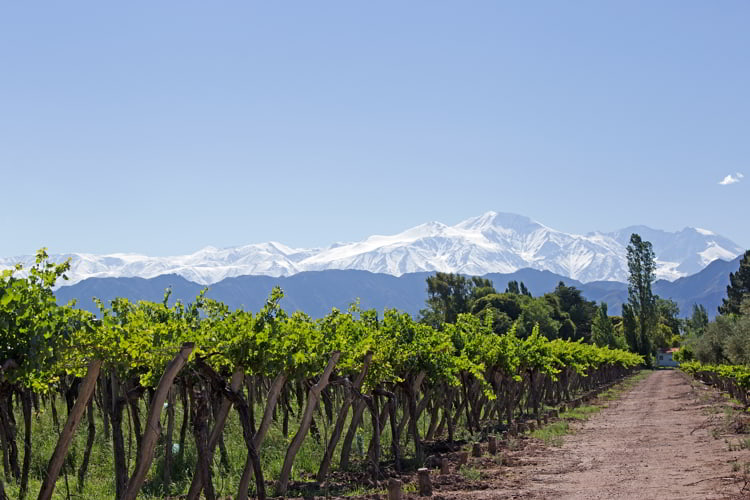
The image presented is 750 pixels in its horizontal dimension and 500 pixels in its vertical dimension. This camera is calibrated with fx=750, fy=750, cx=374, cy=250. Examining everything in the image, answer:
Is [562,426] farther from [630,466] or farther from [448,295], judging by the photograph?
[448,295]

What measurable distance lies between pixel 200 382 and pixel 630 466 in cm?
1060

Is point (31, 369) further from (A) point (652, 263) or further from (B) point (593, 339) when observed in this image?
(A) point (652, 263)

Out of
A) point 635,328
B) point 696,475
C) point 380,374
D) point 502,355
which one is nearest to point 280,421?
point 502,355

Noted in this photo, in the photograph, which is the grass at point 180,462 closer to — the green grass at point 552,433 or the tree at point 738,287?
the green grass at point 552,433

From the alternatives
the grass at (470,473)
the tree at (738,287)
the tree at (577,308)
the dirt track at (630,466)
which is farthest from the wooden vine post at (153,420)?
the tree at (738,287)

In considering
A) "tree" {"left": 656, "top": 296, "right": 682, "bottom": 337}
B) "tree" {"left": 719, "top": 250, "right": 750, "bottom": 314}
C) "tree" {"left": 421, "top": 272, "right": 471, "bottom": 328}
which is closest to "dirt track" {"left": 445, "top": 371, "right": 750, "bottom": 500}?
"tree" {"left": 421, "top": 272, "right": 471, "bottom": 328}

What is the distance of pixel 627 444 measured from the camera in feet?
71.7

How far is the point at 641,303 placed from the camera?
11100 cm

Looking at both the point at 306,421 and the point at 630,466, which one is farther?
the point at 630,466

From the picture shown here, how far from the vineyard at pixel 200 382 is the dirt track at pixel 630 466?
113 inches

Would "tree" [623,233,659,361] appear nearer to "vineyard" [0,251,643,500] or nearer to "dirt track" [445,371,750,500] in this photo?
"dirt track" [445,371,750,500]

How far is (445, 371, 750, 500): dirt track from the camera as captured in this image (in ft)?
44.5

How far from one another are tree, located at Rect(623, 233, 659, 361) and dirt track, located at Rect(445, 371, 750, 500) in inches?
3363

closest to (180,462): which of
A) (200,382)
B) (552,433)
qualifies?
(200,382)
